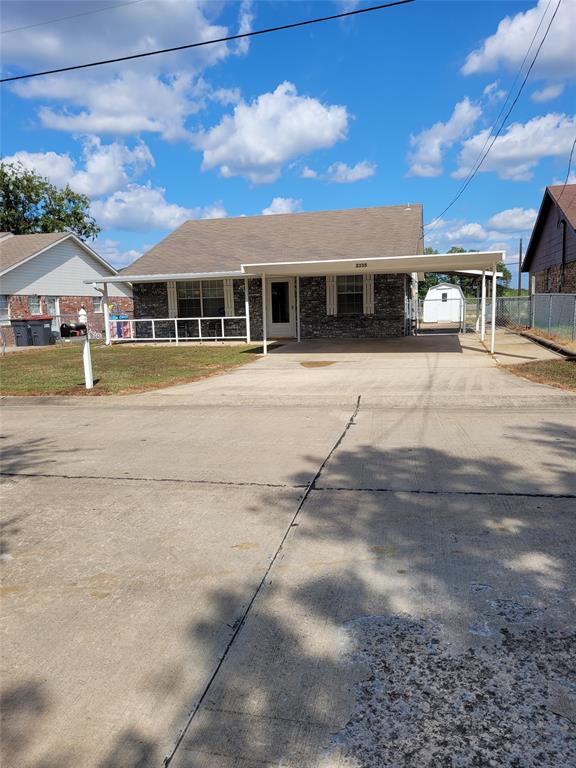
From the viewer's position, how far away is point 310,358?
15.8 metres

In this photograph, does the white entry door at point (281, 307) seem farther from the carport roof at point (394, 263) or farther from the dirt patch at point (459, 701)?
the dirt patch at point (459, 701)

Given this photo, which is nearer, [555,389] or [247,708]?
[247,708]

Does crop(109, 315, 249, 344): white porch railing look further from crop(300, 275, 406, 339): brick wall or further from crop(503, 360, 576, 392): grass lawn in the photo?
crop(503, 360, 576, 392): grass lawn

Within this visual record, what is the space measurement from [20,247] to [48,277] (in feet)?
7.28

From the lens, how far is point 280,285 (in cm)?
2186

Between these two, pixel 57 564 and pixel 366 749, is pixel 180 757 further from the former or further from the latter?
pixel 57 564

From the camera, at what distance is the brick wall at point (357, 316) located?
20609 mm

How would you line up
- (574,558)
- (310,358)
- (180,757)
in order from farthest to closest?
1. (310,358)
2. (574,558)
3. (180,757)

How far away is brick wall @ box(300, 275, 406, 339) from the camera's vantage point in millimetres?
20609

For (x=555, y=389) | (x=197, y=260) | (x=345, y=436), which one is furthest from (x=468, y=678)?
(x=197, y=260)

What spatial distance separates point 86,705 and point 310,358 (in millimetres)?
13663

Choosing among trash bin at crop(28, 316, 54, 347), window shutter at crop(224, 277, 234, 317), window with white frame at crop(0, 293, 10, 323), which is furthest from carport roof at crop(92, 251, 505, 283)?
window with white frame at crop(0, 293, 10, 323)

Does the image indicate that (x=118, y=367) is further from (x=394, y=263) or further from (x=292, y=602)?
(x=292, y=602)

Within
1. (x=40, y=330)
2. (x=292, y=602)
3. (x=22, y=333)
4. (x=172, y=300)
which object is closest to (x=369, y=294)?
(x=172, y=300)
